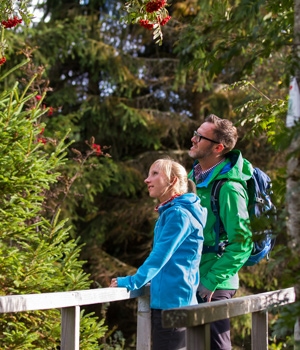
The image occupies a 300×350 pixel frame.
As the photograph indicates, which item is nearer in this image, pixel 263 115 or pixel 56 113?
pixel 263 115

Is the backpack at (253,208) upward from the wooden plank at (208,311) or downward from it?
upward

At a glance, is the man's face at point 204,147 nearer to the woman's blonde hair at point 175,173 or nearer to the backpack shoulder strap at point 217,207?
the backpack shoulder strap at point 217,207

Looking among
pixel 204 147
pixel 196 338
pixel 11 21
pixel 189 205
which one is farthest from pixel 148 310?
pixel 11 21

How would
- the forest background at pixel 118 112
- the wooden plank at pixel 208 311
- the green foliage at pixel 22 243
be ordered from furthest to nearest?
1. the forest background at pixel 118 112
2. the green foliage at pixel 22 243
3. the wooden plank at pixel 208 311

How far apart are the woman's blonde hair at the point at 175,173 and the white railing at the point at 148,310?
658 millimetres

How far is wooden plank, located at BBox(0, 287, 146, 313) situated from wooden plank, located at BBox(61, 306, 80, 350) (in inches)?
2.7

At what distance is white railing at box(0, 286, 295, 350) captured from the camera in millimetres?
2815

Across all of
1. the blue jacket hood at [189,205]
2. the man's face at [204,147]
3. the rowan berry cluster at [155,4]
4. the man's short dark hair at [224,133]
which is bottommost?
the blue jacket hood at [189,205]

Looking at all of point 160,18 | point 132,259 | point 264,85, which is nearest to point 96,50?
point 264,85

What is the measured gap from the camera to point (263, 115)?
5465 millimetres

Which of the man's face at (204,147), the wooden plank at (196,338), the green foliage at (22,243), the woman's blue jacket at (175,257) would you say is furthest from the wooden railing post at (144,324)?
the green foliage at (22,243)

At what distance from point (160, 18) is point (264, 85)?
25.9 ft

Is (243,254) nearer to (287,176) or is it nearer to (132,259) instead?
(287,176)

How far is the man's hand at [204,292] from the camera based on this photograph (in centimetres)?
408
